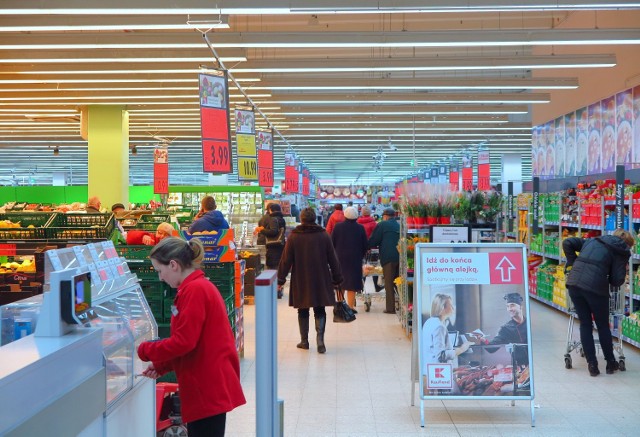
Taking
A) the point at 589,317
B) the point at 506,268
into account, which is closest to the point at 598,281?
the point at 589,317

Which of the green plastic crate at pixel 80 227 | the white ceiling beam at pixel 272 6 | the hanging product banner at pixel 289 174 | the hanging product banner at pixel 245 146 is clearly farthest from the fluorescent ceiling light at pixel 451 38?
the hanging product banner at pixel 289 174

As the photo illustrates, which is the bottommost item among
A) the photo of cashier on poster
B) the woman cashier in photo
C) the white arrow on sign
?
the photo of cashier on poster

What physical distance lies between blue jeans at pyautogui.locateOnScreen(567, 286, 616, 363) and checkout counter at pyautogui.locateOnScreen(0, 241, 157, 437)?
458cm

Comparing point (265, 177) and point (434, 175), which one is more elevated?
point (434, 175)

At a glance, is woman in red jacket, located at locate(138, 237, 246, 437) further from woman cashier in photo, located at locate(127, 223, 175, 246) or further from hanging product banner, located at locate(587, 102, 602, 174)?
hanging product banner, located at locate(587, 102, 602, 174)

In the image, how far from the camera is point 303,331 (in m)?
8.59

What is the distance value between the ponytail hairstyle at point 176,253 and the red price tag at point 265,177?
12.8 m

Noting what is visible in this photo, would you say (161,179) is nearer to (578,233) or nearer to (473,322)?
(578,233)

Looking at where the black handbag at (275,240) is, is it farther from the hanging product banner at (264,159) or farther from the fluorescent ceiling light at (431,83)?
the hanging product banner at (264,159)

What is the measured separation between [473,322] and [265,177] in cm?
1136

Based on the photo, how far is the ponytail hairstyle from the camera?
352 centimetres

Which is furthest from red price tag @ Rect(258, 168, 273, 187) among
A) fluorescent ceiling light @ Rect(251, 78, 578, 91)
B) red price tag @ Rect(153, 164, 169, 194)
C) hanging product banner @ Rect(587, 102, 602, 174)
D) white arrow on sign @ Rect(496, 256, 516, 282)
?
white arrow on sign @ Rect(496, 256, 516, 282)

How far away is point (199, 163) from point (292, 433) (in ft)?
115

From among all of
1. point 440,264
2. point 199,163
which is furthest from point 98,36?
point 199,163
